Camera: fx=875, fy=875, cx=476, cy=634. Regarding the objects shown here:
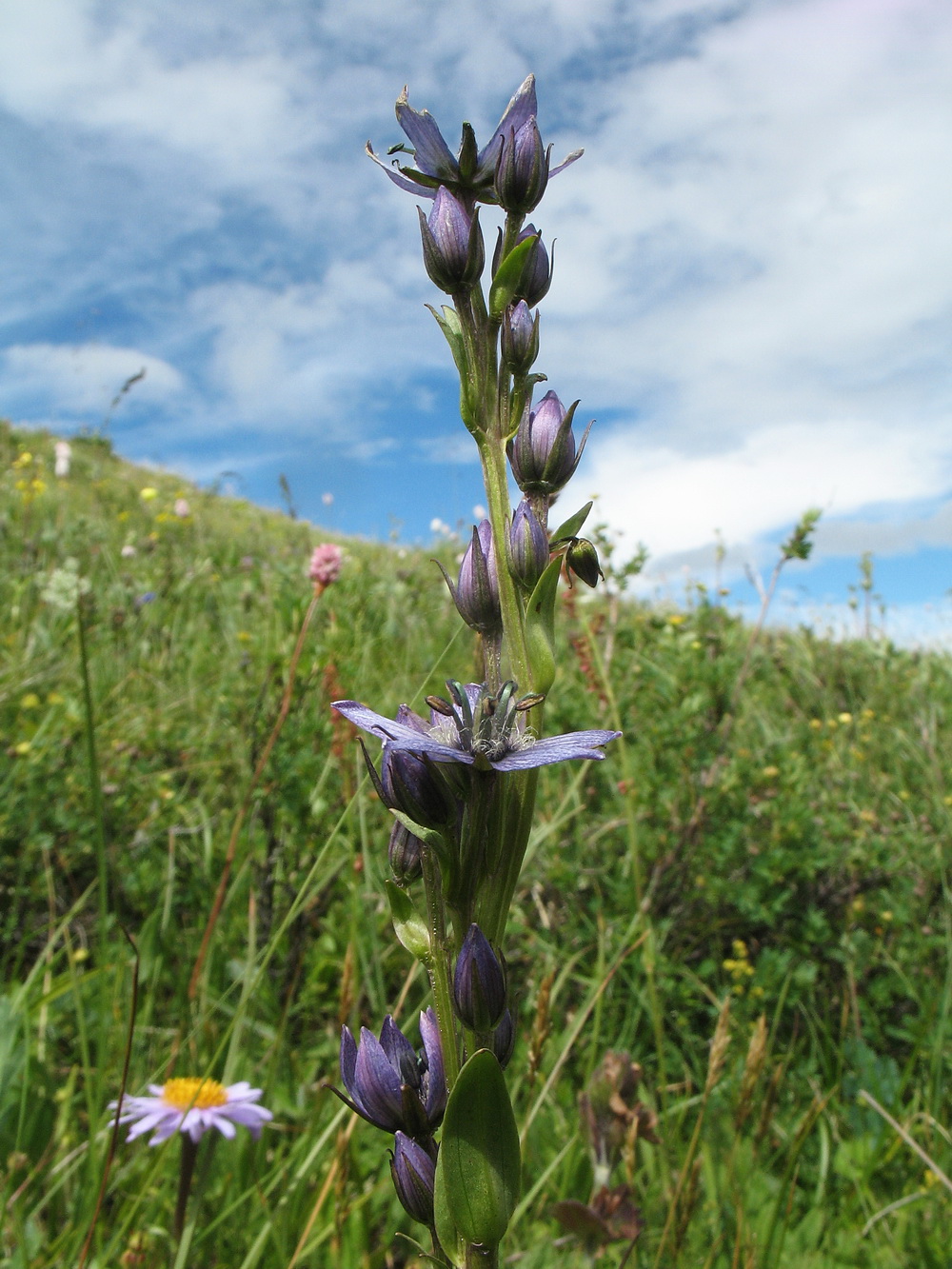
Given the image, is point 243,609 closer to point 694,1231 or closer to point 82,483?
point 694,1231

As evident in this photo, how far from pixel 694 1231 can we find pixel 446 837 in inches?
54.6

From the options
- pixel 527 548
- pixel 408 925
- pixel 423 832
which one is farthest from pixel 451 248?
pixel 408 925

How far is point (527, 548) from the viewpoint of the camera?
1274mm

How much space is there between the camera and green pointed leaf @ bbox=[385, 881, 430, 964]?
1150 mm

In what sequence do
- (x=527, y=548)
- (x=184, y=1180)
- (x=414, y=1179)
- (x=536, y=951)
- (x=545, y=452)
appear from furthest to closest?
1. (x=536, y=951)
2. (x=184, y=1180)
3. (x=545, y=452)
4. (x=527, y=548)
5. (x=414, y=1179)

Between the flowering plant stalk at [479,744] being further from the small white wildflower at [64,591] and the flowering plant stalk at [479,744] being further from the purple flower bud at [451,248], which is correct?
the small white wildflower at [64,591]

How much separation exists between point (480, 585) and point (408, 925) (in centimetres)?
49

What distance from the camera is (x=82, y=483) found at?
39.6 feet

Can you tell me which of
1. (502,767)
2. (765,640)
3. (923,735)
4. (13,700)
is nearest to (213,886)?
(13,700)

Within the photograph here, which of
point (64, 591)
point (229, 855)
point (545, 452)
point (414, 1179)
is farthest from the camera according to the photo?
point (64, 591)

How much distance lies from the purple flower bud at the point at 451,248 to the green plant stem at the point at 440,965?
2.84ft

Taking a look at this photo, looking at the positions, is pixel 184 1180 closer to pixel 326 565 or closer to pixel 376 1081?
pixel 376 1081

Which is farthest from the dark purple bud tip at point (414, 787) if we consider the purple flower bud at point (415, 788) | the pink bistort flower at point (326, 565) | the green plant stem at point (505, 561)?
the pink bistort flower at point (326, 565)

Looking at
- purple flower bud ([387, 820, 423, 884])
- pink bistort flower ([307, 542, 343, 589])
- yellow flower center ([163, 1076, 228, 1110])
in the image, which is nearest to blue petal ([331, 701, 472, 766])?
purple flower bud ([387, 820, 423, 884])
